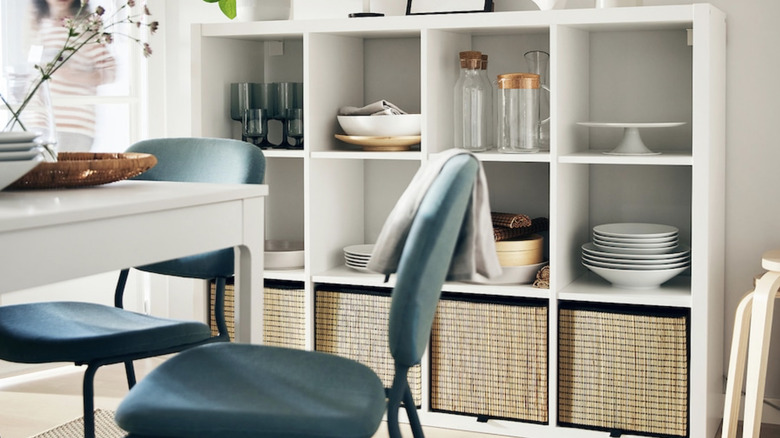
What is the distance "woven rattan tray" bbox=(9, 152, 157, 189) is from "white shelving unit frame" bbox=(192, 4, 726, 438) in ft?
3.82

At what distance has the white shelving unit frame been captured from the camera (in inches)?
102

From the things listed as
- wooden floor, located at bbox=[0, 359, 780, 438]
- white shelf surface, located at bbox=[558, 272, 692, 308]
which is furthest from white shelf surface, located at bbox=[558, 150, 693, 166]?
wooden floor, located at bbox=[0, 359, 780, 438]

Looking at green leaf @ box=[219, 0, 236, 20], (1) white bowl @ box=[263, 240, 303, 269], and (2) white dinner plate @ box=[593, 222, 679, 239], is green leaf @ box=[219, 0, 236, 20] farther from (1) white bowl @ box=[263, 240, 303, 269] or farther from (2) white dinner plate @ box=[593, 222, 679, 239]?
(2) white dinner plate @ box=[593, 222, 679, 239]

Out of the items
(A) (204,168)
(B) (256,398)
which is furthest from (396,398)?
(A) (204,168)

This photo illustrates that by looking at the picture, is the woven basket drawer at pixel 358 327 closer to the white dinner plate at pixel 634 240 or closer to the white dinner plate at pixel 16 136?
the white dinner plate at pixel 634 240

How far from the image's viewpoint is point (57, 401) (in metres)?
3.21

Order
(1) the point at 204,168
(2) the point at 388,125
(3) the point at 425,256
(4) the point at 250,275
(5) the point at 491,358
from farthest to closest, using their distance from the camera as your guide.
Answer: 1. (2) the point at 388,125
2. (5) the point at 491,358
3. (1) the point at 204,168
4. (4) the point at 250,275
5. (3) the point at 425,256

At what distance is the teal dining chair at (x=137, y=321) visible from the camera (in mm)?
1971

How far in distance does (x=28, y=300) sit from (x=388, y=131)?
1.44 meters

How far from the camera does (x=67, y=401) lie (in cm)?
321

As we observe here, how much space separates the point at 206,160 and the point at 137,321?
442mm

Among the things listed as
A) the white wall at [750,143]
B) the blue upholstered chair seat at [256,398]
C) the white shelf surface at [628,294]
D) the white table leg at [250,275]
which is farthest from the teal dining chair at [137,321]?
the white wall at [750,143]

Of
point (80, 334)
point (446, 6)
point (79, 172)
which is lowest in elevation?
point (80, 334)

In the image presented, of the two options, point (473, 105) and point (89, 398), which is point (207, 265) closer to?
point (89, 398)
